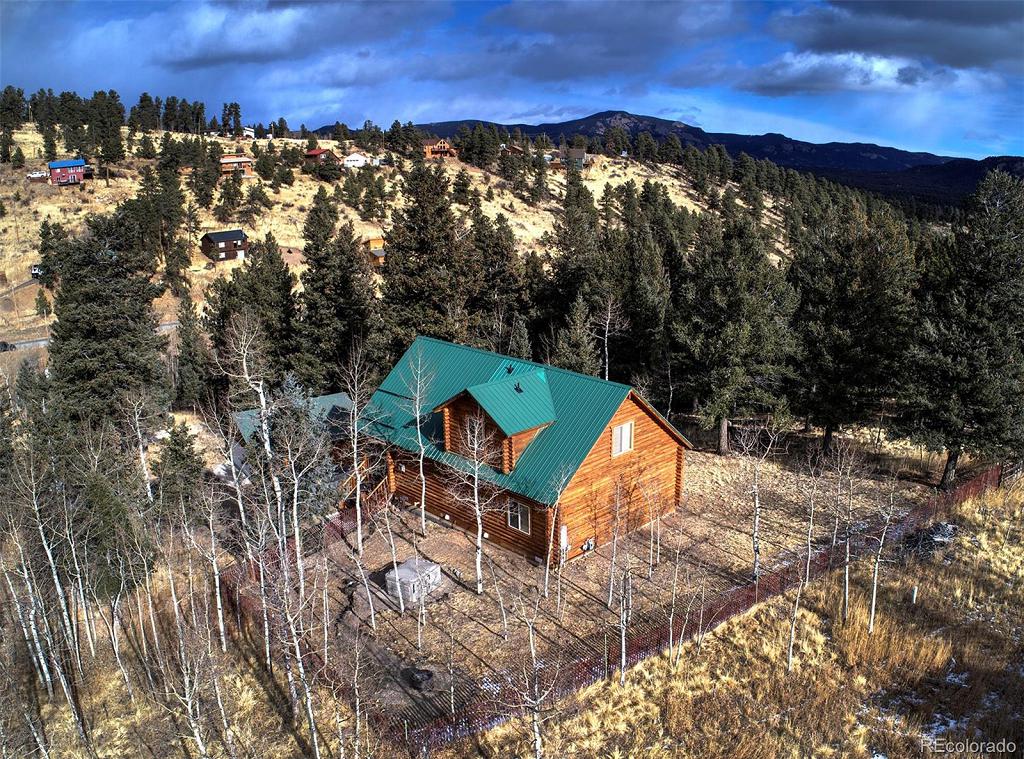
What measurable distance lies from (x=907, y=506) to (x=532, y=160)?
97.3 m

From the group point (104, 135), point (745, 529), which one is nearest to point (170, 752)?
point (745, 529)

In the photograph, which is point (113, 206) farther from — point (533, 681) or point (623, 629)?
point (623, 629)

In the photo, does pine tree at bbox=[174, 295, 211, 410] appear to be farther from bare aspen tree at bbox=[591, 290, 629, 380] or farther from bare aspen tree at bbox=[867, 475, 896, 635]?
bare aspen tree at bbox=[867, 475, 896, 635]

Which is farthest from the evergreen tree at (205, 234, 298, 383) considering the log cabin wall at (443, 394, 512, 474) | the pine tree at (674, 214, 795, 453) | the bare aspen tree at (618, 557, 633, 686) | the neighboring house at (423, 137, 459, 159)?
the neighboring house at (423, 137, 459, 159)

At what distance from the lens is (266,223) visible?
85125mm

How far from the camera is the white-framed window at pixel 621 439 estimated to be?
2498 centimetres

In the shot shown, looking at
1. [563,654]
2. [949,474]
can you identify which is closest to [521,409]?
[563,654]

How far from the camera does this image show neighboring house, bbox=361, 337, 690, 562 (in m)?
23.6

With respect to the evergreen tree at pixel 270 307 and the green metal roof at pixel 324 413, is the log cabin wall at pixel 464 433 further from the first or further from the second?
the evergreen tree at pixel 270 307

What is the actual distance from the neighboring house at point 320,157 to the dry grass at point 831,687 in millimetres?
92957

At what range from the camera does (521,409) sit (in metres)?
24.5

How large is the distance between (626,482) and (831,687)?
992cm

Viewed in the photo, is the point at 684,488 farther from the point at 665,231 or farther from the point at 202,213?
the point at 202,213

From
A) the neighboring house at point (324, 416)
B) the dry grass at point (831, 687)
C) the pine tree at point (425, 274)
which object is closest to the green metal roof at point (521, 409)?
the neighboring house at point (324, 416)
